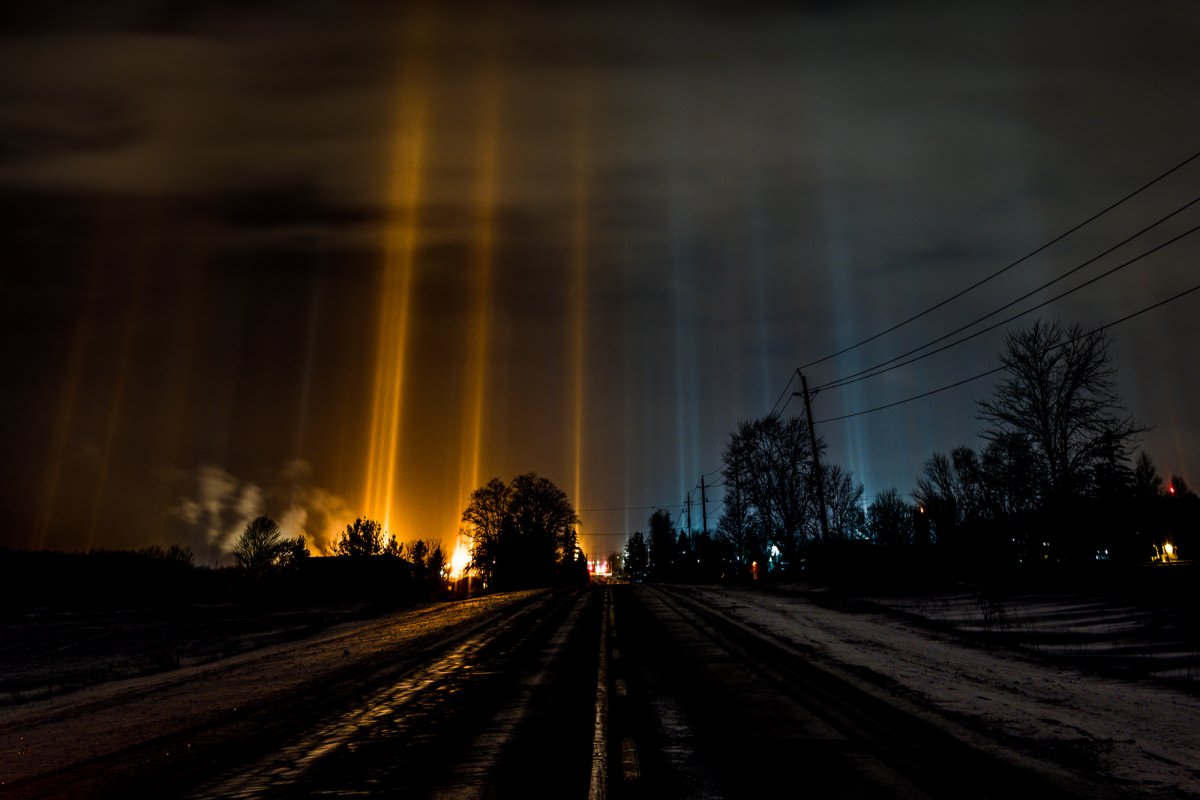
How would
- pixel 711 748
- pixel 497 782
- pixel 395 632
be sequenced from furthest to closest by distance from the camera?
pixel 395 632
pixel 711 748
pixel 497 782

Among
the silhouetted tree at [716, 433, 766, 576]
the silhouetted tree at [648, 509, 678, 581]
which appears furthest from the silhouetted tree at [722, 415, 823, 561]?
the silhouetted tree at [648, 509, 678, 581]

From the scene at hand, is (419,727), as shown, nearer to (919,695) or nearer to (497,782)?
(497,782)

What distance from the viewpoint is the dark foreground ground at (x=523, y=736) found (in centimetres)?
553

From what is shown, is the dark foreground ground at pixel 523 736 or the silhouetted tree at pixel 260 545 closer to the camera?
the dark foreground ground at pixel 523 736

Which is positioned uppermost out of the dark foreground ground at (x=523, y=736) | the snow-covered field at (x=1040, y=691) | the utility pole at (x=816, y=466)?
the utility pole at (x=816, y=466)

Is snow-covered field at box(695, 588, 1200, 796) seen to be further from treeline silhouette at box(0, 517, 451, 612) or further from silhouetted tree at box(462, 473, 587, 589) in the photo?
silhouetted tree at box(462, 473, 587, 589)

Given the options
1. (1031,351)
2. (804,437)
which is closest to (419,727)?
(1031,351)

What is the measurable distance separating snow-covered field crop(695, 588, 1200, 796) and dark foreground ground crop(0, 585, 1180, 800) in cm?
35

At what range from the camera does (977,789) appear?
17.1ft

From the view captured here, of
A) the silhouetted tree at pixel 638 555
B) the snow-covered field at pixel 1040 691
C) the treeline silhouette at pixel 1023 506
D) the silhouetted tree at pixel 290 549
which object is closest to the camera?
the snow-covered field at pixel 1040 691

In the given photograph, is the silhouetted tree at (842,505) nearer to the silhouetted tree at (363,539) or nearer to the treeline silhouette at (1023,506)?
the treeline silhouette at (1023,506)

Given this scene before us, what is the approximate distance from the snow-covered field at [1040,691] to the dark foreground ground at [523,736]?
35cm

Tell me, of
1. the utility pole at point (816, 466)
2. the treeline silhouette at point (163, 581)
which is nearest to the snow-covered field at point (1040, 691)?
the utility pole at point (816, 466)

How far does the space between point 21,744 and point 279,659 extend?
787cm
